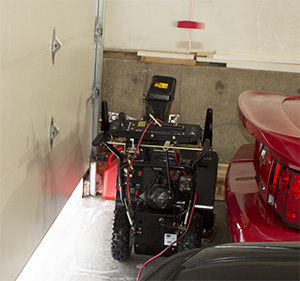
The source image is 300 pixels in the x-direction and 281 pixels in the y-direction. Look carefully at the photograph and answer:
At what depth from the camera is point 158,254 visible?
4.03 m

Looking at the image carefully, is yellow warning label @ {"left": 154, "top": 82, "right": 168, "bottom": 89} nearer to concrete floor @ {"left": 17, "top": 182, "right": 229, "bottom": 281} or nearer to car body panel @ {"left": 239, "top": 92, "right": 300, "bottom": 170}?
car body panel @ {"left": 239, "top": 92, "right": 300, "bottom": 170}

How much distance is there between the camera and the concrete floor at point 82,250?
154 inches

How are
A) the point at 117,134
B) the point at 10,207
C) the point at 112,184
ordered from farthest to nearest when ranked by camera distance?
1. the point at 112,184
2. the point at 117,134
3. the point at 10,207

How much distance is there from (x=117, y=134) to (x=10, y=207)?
42.7 inches

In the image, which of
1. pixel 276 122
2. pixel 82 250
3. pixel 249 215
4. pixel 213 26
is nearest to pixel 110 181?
pixel 82 250

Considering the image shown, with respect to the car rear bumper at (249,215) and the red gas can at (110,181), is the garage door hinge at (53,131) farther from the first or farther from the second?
the red gas can at (110,181)

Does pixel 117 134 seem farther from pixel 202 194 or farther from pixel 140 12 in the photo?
pixel 140 12

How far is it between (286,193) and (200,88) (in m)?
3.31

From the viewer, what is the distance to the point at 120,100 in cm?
618

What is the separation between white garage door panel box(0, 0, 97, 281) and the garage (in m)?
0.01

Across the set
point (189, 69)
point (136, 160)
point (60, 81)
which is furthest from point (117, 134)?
point (189, 69)

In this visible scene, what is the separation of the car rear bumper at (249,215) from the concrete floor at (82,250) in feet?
3.55

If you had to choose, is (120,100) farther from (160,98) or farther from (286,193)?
(286,193)

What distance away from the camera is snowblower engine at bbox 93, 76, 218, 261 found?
3.80 meters
